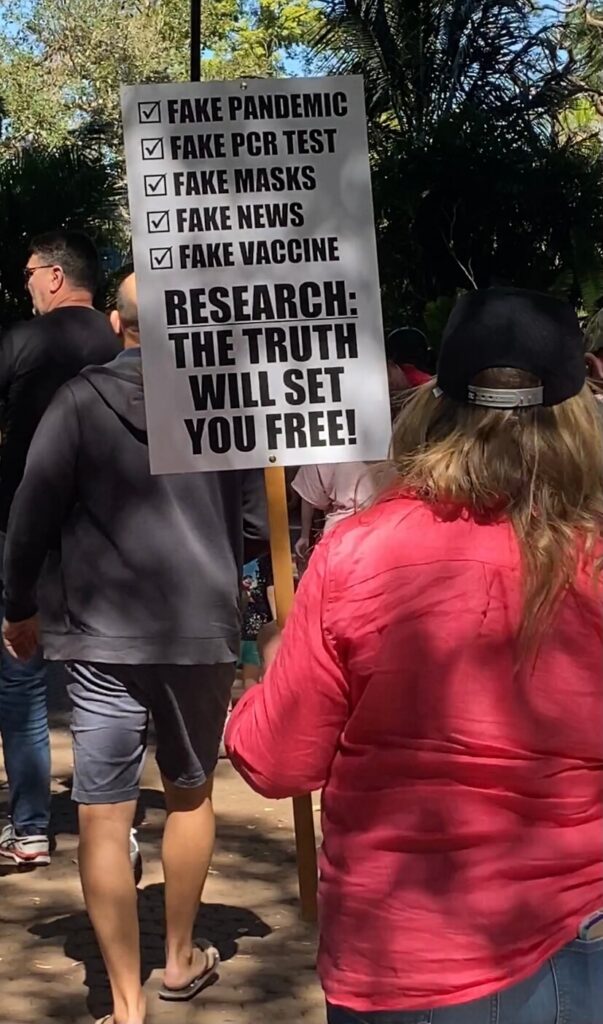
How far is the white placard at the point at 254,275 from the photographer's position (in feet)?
11.7

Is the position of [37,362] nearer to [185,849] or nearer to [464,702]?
[185,849]

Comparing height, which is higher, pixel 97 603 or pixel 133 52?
pixel 133 52

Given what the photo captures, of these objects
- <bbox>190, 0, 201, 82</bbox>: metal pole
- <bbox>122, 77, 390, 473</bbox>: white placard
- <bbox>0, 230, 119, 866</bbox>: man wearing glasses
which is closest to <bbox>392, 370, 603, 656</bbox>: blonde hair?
<bbox>122, 77, 390, 473</bbox>: white placard

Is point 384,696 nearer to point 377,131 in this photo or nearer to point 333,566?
point 333,566

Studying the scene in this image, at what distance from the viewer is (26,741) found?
516cm

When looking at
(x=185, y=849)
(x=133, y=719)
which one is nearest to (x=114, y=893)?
(x=185, y=849)

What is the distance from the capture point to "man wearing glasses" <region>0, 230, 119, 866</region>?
5.01 metres

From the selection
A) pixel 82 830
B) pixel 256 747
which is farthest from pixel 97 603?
pixel 256 747

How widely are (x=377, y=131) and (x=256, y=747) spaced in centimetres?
1736

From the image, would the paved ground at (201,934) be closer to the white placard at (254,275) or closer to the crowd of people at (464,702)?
the white placard at (254,275)

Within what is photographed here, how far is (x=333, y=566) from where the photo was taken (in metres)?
1.96

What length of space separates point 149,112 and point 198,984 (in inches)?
86.3

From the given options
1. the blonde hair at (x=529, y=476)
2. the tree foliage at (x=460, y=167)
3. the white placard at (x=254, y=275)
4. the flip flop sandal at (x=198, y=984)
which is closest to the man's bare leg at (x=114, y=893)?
the flip flop sandal at (x=198, y=984)

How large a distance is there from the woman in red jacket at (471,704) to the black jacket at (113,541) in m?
1.74
